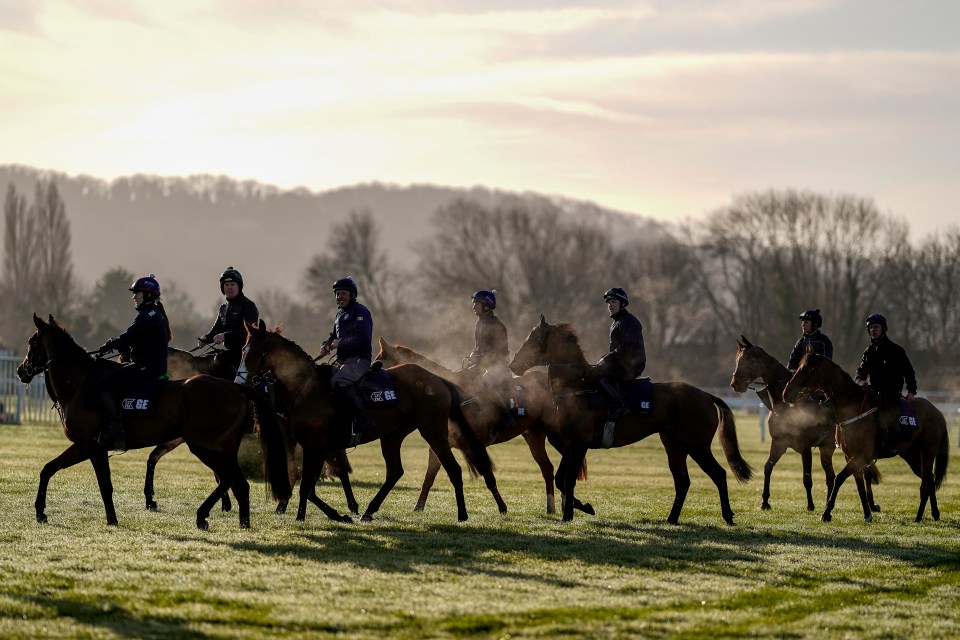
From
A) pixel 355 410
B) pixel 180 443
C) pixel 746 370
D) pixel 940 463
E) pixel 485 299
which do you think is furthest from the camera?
pixel 746 370

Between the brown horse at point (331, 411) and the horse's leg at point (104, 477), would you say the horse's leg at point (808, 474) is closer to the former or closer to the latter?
the brown horse at point (331, 411)

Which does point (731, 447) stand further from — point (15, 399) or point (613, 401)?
point (15, 399)

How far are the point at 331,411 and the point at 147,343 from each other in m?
1.99

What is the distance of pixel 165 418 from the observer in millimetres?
12969

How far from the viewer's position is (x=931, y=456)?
1623 centimetres

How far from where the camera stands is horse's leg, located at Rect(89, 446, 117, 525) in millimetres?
12891

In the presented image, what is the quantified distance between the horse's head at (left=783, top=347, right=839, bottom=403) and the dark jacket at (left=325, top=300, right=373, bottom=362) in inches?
202

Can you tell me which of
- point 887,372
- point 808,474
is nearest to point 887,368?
point 887,372

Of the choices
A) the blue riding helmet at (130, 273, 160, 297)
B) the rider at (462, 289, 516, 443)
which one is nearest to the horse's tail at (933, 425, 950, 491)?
the rider at (462, 289, 516, 443)

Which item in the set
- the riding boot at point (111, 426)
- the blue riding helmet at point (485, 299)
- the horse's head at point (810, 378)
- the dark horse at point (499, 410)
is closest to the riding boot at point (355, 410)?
the dark horse at point (499, 410)

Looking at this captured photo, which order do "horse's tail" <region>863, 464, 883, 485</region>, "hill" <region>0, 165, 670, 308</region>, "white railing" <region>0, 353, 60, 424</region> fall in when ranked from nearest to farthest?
"horse's tail" <region>863, 464, 883, 485</region> < "white railing" <region>0, 353, 60, 424</region> < "hill" <region>0, 165, 670, 308</region>

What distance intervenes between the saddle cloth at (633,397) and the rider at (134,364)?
4.70 metres

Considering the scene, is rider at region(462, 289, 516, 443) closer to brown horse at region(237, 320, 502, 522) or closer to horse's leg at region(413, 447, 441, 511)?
horse's leg at region(413, 447, 441, 511)

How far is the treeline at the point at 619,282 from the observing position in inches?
2416
